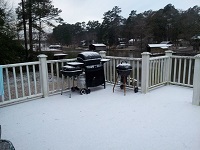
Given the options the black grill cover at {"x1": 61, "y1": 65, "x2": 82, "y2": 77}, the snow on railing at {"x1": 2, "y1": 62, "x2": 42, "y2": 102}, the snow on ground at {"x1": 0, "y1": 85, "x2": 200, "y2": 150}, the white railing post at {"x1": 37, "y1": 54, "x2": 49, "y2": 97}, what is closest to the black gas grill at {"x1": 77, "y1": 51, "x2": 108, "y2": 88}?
the black grill cover at {"x1": 61, "y1": 65, "x2": 82, "y2": 77}

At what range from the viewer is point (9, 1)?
973 cm

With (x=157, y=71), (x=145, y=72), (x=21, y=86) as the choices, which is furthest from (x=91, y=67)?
(x=21, y=86)

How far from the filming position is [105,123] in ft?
8.58

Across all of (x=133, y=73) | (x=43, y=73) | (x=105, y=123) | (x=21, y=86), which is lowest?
(x=105, y=123)

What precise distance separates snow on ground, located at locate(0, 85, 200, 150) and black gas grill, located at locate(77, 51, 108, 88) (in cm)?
45

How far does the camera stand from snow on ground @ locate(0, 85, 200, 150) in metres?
2.09

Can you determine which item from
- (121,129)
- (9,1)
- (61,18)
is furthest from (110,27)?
(121,129)

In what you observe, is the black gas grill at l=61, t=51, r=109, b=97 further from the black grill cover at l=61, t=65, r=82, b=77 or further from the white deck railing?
the white deck railing

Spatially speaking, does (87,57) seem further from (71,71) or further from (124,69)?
(124,69)

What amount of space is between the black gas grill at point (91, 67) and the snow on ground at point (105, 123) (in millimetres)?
452

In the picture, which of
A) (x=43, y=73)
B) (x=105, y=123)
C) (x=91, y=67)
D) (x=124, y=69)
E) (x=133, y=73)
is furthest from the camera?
(x=133, y=73)

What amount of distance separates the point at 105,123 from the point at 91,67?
177cm

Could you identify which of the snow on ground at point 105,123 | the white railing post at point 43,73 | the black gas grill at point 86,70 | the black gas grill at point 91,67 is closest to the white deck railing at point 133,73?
the white railing post at point 43,73

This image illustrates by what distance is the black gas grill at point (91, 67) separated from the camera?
405 centimetres
